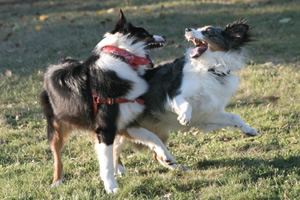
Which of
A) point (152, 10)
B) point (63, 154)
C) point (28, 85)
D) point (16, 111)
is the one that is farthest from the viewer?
point (152, 10)

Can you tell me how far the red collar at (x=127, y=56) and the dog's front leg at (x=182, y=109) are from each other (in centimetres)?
54

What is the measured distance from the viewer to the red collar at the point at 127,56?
472cm

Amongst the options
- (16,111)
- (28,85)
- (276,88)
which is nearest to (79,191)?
(16,111)

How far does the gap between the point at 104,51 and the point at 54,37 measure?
9.09 m

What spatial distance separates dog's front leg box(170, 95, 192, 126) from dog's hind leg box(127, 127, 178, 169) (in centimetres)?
32

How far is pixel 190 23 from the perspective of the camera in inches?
530

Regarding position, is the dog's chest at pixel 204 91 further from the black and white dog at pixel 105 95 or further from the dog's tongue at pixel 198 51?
the black and white dog at pixel 105 95

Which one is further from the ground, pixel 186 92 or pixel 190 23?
pixel 186 92

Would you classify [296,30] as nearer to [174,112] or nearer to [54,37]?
[54,37]

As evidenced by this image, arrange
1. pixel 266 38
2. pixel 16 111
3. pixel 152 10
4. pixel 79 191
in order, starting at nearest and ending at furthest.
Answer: pixel 79 191 < pixel 16 111 < pixel 266 38 < pixel 152 10

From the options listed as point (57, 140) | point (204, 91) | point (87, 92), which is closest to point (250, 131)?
point (204, 91)

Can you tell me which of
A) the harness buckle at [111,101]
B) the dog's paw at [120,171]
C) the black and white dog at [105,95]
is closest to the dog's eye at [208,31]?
the black and white dog at [105,95]

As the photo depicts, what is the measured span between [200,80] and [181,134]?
4.96ft

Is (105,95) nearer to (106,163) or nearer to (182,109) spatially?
(106,163)
